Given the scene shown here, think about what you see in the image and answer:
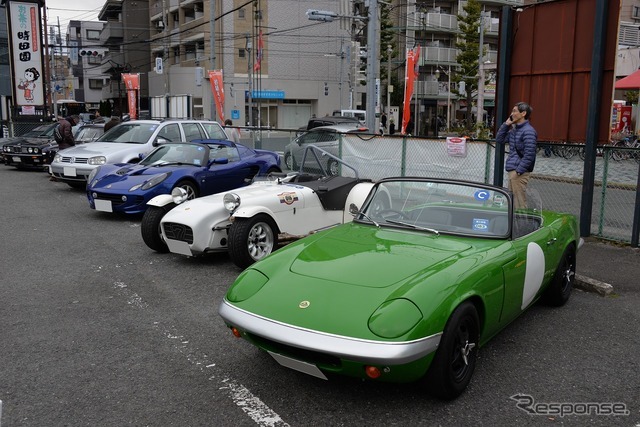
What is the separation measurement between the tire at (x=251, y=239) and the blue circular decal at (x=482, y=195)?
2.73 meters

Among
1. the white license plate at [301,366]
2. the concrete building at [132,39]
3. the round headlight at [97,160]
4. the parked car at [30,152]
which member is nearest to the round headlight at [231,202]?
the white license plate at [301,366]

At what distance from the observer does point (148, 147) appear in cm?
1280

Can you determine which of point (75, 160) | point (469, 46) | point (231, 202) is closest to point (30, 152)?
point (75, 160)

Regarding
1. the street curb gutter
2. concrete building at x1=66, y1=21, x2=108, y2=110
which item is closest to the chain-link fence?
the street curb gutter

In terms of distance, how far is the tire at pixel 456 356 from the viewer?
134 inches

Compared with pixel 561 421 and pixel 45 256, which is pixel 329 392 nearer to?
pixel 561 421

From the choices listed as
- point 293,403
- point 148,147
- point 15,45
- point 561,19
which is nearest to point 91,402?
point 293,403

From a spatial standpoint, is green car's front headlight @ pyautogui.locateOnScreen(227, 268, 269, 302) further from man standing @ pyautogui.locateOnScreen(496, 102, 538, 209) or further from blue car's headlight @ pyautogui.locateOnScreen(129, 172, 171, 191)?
blue car's headlight @ pyautogui.locateOnScreen(129, 172, 171, 191)

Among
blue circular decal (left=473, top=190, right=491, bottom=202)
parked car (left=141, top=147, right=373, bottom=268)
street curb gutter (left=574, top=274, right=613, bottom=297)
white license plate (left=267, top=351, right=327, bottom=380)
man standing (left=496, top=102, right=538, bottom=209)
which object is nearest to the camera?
white license plate (left=267, top=351, right=327, bottom=380)

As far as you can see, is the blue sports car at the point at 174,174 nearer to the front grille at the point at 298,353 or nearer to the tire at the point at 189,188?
the tire at the point at 189,188

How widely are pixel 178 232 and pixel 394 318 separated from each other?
410 centimetres

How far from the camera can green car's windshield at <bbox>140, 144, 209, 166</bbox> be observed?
32.7ft

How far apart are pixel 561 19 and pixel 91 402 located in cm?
819

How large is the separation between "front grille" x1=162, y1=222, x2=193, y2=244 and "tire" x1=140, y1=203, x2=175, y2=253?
1.61 feet
